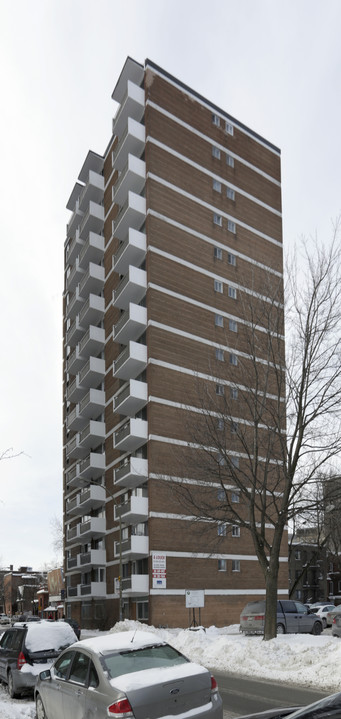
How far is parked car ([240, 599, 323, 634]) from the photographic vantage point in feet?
93.8

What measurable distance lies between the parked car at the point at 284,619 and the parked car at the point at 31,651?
1462 centimetres

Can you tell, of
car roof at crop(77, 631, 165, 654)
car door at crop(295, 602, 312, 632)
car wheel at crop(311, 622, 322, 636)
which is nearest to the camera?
car roof at crop(77, 631, 165, 654)

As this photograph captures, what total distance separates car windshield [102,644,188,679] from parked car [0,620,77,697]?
23.3ft

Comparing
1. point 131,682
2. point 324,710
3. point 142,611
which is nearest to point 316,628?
point 142,611

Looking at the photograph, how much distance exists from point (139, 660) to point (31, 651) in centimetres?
770

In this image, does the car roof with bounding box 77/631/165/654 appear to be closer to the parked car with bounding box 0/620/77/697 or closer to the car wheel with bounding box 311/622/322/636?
the parked car with bounding box 0/620/77/697

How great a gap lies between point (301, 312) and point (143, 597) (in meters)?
25.8

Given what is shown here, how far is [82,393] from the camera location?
6078 cm

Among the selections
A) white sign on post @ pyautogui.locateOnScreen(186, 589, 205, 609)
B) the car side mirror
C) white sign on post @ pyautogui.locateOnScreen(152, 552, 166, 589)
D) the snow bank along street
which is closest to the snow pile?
the snow bank along street

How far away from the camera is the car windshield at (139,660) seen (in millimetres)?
8250

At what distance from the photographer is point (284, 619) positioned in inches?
1131

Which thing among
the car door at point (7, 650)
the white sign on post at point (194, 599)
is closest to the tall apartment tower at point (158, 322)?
the white sign on post at point (194, 599)

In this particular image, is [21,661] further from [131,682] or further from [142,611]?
[142,611]

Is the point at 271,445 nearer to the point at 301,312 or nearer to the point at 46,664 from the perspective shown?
the point at 301,312
